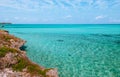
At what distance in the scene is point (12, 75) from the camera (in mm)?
17141

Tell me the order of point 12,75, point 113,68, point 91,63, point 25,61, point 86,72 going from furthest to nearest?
point 91,63
point 113,68
point 86,72
point 25,61
point 12,75

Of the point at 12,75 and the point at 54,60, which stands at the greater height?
the point at 12,75

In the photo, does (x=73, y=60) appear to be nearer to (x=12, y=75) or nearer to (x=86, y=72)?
(x=86, y=72)

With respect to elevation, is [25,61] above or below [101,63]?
above

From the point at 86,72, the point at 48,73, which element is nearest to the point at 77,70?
the point at 86,72

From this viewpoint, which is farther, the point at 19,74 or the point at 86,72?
the point at 86,72

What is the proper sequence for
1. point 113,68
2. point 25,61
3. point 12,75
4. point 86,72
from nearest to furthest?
point 12,75 → point 25,61 → point 86,72 → point 113,68

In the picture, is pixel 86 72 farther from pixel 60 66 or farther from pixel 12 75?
pixel 12 75

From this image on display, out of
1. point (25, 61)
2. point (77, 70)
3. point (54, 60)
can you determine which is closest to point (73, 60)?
point (54, 60)

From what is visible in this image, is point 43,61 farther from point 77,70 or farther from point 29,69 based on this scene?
point 29,69

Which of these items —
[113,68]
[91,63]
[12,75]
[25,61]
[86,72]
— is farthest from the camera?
[91,63]

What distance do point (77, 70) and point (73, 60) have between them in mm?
6382

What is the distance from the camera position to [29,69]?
18.0 metres

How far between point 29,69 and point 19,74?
112cm
